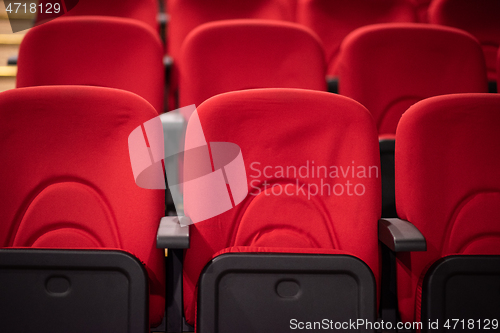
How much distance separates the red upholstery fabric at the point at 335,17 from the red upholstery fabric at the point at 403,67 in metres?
0.19

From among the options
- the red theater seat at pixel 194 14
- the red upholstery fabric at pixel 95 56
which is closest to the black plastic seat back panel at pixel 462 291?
the red upholstery fabric at pixel 95 56

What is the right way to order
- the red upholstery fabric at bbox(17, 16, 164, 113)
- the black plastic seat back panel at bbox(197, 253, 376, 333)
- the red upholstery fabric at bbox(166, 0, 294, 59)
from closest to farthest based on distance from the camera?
the black plastic seat back panel at bbox(197, 253, 376, 333), the red upholstery fabric at bbox(17, 16, 164, 113), the red upholstery fabric at bbox(166, 0, 294, 59)

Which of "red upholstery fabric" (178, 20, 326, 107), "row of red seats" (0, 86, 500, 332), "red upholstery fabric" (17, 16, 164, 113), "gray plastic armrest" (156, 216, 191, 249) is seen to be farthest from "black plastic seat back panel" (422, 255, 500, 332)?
"red upholstery fabric" (17, 16, 164, 113)

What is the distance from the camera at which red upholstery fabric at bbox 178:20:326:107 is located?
525 millimetres

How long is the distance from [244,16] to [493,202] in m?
0.57

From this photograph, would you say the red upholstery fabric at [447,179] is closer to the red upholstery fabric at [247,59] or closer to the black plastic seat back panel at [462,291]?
the black plastic seat back panel at [462,291]

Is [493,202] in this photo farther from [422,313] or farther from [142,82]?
[142,82]

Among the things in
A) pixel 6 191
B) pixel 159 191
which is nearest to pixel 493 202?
pixel 159 191

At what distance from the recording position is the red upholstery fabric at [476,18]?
0.74 m

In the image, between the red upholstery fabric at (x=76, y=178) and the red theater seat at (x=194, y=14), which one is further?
the red theater seat at (x=194, y=14)

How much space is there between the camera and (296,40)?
1.82ft

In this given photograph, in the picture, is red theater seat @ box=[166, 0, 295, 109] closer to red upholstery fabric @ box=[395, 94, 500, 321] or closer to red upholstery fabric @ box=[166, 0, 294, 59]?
red upholstery fabric @ box=[166, 0, 294, 59]

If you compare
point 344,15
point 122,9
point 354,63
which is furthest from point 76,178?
point 344,15

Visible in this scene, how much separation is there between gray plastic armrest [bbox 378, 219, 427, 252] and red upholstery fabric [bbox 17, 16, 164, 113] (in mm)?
377
